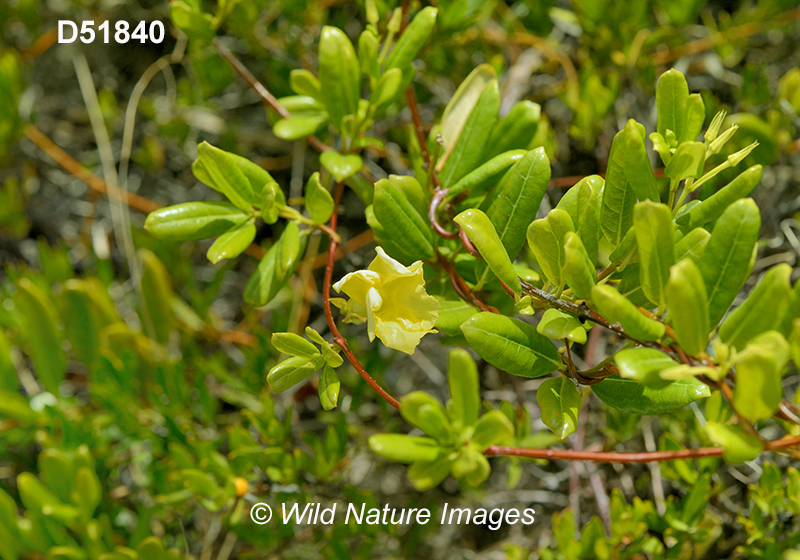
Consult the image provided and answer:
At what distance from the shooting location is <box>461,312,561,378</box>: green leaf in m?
0.68

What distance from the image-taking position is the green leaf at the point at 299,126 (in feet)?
3.23

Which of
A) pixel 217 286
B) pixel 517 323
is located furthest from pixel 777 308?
pixel 217 286

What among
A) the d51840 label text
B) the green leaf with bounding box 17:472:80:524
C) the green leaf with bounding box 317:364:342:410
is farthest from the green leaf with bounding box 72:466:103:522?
the d51840 label text

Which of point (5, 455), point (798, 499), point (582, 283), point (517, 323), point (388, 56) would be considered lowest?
point (5, 455)

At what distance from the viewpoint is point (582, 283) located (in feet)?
2.10

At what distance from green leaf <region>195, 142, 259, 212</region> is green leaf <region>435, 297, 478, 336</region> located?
355 mm

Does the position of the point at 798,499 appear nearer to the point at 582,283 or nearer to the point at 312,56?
the point at 582,283

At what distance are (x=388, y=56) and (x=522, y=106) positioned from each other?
0.26 m

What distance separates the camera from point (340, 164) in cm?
93

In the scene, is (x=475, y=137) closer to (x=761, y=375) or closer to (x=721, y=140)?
(x=721, y=140)

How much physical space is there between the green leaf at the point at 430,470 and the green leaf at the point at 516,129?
53cm

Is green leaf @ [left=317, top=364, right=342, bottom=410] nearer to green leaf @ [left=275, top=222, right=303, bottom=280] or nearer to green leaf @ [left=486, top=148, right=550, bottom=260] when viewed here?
green leaf @ [left=275, top=222, right=303, bottom=280]

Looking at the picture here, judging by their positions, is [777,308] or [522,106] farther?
[522,106]

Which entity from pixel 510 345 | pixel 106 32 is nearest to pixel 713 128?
pixel 510 345
